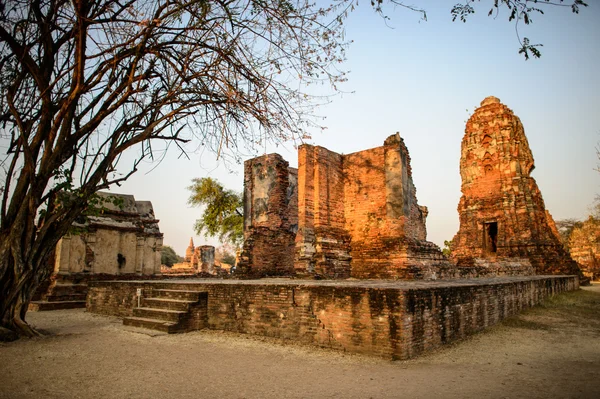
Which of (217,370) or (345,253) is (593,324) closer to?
(345,253)

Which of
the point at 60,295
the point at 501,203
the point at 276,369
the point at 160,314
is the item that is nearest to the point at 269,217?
the point at 160,314

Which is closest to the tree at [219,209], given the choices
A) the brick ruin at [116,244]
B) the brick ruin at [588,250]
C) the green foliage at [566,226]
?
the brick ruin at [116,244]

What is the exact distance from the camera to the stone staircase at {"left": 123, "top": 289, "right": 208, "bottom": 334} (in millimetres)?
6947

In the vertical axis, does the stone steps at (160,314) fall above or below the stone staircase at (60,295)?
above

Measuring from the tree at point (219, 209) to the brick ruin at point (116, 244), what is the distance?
8432 millimetres

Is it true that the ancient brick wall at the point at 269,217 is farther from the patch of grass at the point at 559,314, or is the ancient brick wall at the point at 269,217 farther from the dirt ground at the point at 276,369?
the patch of grass at the point at 559,314

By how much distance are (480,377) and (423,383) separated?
74 cm

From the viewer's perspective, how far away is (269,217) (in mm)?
12359

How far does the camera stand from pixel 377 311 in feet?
16.5

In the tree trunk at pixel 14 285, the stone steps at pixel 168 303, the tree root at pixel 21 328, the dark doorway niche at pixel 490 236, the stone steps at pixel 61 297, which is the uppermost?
the dark doorway niche at pixel 490 236

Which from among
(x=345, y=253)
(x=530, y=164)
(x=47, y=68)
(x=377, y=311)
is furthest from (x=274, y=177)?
(x=530, y=164)

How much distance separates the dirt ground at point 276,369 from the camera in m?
3.73

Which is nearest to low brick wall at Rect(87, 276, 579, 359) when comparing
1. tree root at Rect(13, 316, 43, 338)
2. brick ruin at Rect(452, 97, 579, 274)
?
tree root at Rect(13, 316, 43, 338)

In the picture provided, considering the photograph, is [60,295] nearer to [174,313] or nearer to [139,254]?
[139,254]
